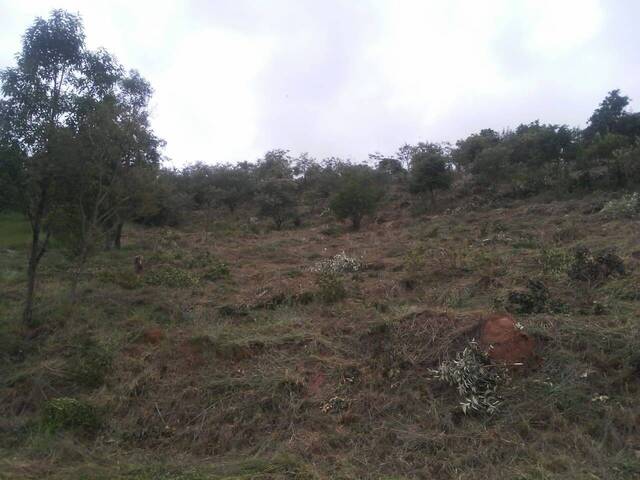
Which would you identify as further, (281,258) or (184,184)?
(184,184)

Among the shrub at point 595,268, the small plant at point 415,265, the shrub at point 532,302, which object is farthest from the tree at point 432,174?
the shrub at point 532,302

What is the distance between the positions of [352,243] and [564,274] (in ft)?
30.4

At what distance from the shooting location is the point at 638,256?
880 cm

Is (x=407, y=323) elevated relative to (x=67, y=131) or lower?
lower

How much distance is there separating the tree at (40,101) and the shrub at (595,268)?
7.61 m

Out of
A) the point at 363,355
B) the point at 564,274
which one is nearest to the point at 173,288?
the point at 363,355

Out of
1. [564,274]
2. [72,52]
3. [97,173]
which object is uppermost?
[72,52]

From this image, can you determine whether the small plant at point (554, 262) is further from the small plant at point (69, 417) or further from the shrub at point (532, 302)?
the small plant at point (69, 417)

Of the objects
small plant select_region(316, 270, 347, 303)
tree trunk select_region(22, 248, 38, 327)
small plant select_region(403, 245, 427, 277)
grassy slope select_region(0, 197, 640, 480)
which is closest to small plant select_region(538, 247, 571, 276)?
grassy slope select_region(0, 197, 640, 480)

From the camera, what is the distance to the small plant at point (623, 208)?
13.9 metres

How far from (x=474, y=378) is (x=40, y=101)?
682cm

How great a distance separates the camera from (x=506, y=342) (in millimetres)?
5168

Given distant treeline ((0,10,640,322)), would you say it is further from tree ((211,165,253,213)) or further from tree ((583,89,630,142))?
tree ((211,165,253,213))

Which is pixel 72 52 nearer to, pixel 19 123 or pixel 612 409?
pixel 19 123
